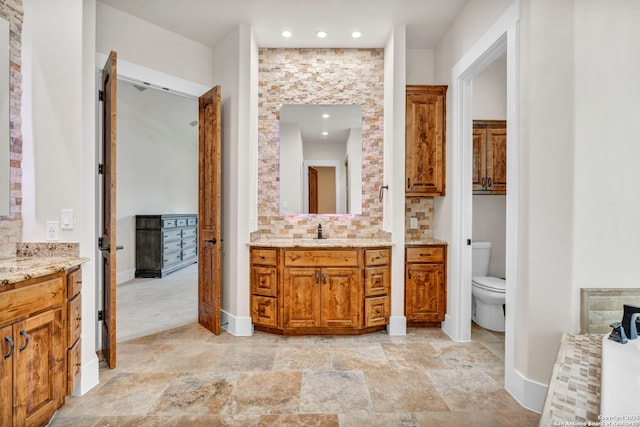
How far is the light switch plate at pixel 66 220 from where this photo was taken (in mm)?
2201

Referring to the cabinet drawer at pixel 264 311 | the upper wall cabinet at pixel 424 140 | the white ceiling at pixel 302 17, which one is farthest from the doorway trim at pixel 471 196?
the cabinet drawer at pixel 264 311

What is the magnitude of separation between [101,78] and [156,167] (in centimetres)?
369

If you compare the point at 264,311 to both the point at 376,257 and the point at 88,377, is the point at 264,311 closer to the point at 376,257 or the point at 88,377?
the point at 376,257

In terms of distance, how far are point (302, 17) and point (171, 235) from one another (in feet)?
15.0

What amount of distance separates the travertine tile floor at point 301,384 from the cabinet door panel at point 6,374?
0.45 m

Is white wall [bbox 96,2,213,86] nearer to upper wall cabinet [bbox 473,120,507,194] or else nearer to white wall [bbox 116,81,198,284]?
white wall [bbox 116,81,198,284]

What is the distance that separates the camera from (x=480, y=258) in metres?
3.74

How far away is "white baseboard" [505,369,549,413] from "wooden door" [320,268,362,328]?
1.38 m

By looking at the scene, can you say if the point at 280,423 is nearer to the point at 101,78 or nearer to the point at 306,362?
the point at 306,362

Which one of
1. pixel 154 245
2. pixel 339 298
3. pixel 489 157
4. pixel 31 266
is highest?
pixel 489 157

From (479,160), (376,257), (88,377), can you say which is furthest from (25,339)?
(479,160)

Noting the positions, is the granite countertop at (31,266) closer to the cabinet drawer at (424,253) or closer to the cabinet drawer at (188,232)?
the cabinet drawer at (424,253)

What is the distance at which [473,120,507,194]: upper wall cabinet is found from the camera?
3713 mm

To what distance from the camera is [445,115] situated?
343 centimetres
